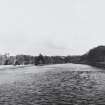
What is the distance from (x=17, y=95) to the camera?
182ft

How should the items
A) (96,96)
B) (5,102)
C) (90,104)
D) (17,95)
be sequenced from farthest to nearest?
(17,95)
(96,96)
(5,102)
(90,104)

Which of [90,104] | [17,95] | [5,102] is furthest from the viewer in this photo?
[17,95]

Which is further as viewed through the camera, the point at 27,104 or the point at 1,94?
the point at 1,94

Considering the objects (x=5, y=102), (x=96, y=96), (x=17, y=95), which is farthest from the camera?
(x=17, y=95)

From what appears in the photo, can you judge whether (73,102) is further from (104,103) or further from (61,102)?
(104,103)

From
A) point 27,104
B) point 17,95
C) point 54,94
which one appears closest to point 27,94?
point 17,95

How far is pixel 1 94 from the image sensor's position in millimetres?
57375

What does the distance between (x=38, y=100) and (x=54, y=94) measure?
7911 mm

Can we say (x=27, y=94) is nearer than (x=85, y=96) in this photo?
No

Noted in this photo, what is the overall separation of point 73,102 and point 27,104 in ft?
33.4

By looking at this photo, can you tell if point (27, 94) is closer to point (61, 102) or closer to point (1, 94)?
point (1, 94)

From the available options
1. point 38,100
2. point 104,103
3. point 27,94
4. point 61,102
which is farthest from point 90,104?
point 27,94

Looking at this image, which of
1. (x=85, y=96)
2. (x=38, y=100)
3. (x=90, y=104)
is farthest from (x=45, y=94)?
(x=90, y=104)

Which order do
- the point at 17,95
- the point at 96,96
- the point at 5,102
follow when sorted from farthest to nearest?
the point at 17,95 < the point at 96,96 < the point at 5,102
